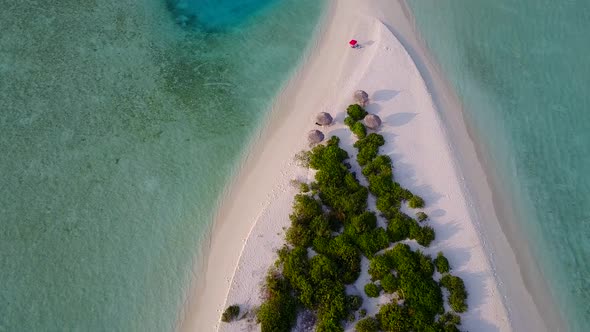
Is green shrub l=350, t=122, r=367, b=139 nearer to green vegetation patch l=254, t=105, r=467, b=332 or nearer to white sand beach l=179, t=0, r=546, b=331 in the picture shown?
white sand beach l=179, t=0, r=546, b=331

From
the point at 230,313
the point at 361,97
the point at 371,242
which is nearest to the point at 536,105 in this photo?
Result: the point at 361,97

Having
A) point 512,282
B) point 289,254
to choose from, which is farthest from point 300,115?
point 512,282

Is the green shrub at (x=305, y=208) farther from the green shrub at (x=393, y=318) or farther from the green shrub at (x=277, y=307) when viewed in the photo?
the green shrub at (x=393, y=318)

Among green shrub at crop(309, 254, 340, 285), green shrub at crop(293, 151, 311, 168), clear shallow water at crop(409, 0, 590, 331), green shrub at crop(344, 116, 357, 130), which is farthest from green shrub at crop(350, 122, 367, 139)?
green shrub at crop(309, 254, 340, 285)

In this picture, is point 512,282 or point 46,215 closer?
point 512,282

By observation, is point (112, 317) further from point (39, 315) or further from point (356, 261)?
point (356, 261)

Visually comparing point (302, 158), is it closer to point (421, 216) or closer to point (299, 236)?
point (299, 236)
